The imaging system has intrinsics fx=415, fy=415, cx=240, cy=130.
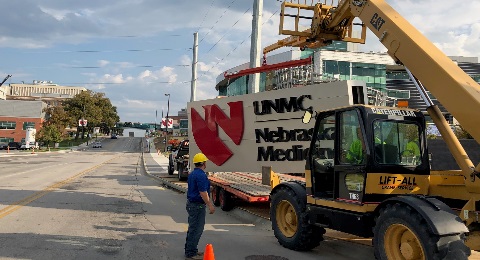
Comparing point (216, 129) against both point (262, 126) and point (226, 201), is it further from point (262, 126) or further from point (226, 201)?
point (226, 201)

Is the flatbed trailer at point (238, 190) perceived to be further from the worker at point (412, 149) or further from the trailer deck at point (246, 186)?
the worker at point (412, 149)

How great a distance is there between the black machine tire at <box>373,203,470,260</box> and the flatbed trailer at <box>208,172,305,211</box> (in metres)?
5.00

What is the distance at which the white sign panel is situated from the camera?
431 inches

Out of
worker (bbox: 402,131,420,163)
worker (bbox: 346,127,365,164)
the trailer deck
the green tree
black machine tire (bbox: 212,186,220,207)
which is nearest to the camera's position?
worker (bbox: 346,127,365,164)

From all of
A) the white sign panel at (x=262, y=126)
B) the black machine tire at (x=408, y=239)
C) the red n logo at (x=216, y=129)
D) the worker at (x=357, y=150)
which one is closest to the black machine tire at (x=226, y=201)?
the white sign panel at (x=262, y=126)

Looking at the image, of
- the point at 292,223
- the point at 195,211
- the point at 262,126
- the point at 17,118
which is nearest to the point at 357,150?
the point at 292,223

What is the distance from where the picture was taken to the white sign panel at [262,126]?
1095 centimetres

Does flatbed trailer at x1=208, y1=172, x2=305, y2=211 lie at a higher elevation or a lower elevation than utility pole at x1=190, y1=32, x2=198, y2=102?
lower

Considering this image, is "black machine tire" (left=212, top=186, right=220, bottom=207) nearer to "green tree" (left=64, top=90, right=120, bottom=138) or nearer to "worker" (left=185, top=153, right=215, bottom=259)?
"worker" (left=185, top=153, right=215, bottom=259)

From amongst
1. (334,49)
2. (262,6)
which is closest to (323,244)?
(262,6)

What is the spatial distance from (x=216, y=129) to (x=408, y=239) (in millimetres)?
9540

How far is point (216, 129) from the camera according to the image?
46.9 feet

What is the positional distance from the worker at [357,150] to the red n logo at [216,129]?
22.3 ft

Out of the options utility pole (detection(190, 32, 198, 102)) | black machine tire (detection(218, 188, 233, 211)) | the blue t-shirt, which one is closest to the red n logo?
black machine tire (detection(218, 188, 233, 211))
